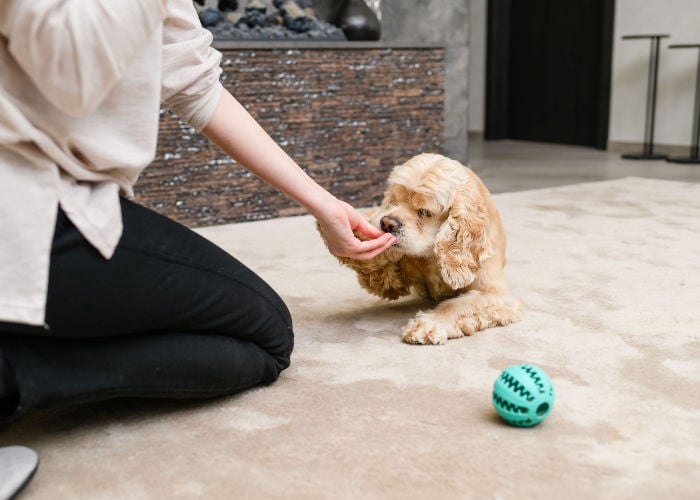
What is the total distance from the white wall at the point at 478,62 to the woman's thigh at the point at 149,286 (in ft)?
23.2

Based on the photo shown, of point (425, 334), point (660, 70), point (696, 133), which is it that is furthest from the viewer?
point (660, 70)

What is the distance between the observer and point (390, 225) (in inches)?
71.9

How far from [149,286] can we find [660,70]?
5.87 m

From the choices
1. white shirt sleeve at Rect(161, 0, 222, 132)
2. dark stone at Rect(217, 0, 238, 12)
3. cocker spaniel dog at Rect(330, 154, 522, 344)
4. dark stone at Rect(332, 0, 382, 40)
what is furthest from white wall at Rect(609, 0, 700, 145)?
white shirt sleeve at Rect(161, 0, 222, 132)

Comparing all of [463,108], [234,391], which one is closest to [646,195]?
[463,108]

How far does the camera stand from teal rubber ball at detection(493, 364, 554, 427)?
127 cm

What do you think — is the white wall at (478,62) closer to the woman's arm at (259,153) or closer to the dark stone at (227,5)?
the dark stone at (227,5)

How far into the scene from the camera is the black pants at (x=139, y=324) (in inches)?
45.7

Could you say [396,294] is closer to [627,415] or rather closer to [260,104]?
[627,415]

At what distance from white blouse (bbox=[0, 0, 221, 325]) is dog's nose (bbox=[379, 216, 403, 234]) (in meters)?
0.72

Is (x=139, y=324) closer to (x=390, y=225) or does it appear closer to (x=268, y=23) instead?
(x=390, y=225)

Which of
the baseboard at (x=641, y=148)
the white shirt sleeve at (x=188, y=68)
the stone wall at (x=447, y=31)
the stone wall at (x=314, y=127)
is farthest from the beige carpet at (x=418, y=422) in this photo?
the baseboard at (x=641, y=148)

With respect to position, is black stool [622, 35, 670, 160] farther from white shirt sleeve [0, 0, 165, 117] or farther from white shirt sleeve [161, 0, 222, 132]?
white shirt sleeve [0, 0, 165, 117]

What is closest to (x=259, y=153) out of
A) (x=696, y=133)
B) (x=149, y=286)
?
(x=149, y=286)
